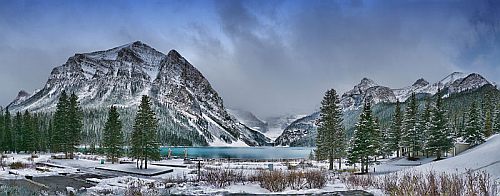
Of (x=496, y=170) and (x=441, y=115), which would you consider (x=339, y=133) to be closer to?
(x=441, y=115)

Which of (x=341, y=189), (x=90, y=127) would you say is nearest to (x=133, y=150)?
(x=341, y=189)

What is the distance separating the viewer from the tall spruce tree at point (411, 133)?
49438 mm

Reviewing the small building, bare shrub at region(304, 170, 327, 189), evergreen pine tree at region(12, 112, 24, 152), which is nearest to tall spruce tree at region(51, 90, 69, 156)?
evergreen pine tree at region(12, 112, 24, 152)

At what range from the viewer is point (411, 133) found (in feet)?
165

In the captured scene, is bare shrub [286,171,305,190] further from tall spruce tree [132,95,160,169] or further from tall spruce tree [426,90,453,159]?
tall spruce tree [426,90,453,159]

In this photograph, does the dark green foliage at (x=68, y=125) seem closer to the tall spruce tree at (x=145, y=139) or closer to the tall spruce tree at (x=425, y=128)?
the tall spruce tree at (x=145, y=139)

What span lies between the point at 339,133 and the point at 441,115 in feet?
39.7

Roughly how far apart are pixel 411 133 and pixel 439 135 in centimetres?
702

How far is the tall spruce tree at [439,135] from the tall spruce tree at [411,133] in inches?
172

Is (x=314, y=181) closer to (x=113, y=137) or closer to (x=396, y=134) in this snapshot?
(x=113, y=137)

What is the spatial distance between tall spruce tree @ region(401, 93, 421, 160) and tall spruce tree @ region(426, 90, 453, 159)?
172 inches

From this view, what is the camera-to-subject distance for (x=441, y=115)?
44375 millimetres

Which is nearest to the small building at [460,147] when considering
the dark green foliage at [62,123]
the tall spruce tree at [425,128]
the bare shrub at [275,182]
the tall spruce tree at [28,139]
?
the tall spruce tree at [425,128]

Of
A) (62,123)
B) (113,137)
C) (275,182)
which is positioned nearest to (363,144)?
(275,182)
